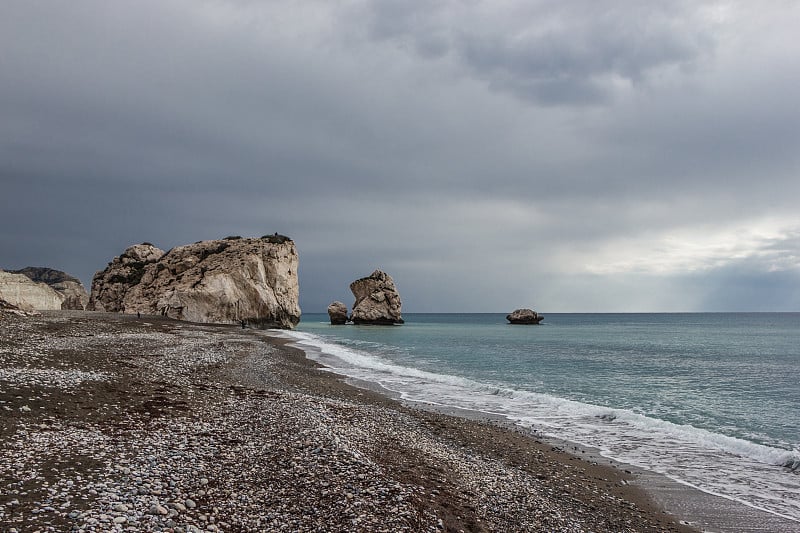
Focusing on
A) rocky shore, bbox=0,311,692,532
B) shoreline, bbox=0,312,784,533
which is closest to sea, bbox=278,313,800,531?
shoreline, bbox=0,312,784,533

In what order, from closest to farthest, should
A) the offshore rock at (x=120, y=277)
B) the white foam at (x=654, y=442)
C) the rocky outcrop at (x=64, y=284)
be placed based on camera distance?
the white foam at (x=654, y=442) < the offshore rock at (x=120, y=277) < the rocky outcrop at (x=64, y=284)

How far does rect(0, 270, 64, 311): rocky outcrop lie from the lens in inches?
2333

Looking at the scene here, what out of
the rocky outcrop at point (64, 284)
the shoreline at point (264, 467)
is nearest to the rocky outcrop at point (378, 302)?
the rocky outcrop at point (64, 284)

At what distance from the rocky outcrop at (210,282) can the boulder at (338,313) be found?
156ft

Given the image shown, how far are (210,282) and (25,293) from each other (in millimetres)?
24834

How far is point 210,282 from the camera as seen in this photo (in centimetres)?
7119

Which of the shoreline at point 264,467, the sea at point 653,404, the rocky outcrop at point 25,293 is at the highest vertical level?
the rocky outcrop at point 25,293

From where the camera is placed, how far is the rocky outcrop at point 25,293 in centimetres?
5925

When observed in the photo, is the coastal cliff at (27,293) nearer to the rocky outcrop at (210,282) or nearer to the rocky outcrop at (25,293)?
the rocky outcrop at (25,293)

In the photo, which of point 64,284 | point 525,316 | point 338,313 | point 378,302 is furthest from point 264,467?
point 525,316

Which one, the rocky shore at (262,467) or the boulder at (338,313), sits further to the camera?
the boulder at (338,313)

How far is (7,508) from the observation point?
6.49 meters

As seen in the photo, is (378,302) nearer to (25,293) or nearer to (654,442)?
(25,293)

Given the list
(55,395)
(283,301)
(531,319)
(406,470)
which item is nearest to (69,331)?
(55,395)
